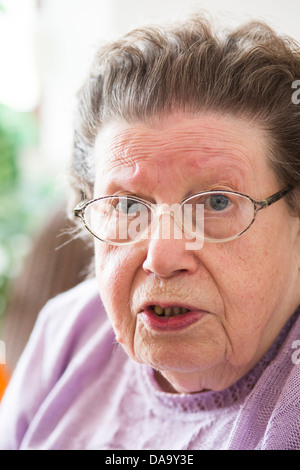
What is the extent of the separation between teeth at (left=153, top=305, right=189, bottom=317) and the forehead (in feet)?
0.88

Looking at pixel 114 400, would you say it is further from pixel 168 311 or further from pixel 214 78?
pixel 214 78

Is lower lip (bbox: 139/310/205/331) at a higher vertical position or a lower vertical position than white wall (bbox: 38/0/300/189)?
lower

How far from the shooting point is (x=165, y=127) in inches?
43.5

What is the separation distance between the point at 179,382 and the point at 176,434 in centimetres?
13

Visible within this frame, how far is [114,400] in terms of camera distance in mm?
1396

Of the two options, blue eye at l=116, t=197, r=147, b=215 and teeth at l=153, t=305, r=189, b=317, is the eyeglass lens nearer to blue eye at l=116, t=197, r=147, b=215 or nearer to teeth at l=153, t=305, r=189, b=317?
blue eye at l=116, t=197, r=147, b=215

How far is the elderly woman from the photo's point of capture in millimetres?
1075

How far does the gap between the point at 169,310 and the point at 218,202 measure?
0.24 m

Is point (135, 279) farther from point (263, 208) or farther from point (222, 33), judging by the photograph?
point (222, 33)

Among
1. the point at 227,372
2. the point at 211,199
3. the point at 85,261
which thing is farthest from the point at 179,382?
the point at 85,261

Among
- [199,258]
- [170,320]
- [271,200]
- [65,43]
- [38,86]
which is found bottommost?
[170,320]

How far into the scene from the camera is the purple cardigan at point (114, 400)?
109 centimetres

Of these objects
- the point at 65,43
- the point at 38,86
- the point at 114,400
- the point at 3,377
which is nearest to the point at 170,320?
the point at 114,400

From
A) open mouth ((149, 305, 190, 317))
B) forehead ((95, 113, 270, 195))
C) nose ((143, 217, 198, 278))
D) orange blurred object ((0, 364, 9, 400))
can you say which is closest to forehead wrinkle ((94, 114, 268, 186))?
forehead ((95, 113, 270, 195))
